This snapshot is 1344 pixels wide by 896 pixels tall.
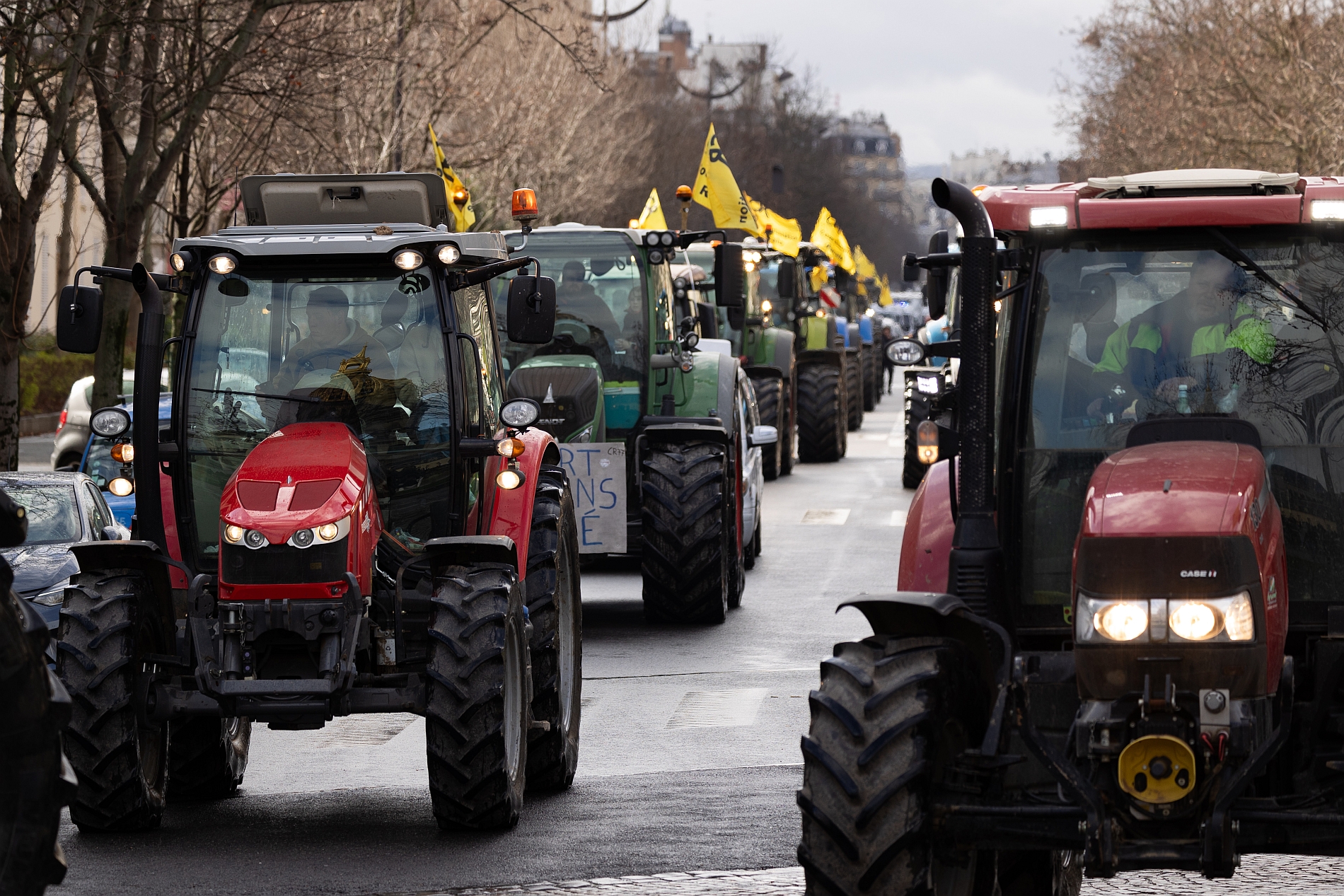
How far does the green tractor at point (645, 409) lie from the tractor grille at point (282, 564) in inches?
224

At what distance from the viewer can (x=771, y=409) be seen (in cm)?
2450

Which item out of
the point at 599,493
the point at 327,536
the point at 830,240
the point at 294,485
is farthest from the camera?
the point at 830,240

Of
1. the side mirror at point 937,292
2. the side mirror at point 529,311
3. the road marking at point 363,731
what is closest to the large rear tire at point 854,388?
the road marking at point 363,731

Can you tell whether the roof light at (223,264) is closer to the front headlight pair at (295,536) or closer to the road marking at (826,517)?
the front headlight pair at (295,536)

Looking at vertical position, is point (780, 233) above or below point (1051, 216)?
below

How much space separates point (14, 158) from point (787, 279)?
500 inches

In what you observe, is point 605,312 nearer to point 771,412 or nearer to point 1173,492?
point 1173,492

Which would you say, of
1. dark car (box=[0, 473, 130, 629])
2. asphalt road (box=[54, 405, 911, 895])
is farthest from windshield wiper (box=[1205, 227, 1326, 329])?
dark car (box=[0, 473, 130, 629])

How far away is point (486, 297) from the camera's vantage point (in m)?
9.41

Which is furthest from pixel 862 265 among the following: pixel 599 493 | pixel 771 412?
pixel 599 493

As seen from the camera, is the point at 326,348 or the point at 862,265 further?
the point at 862,265

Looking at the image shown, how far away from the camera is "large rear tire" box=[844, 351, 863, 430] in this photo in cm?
3291

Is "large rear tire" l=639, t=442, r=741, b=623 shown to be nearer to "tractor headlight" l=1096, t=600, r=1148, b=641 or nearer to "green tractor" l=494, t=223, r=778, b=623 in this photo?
"green tractor" l=494, t=223, r=778, b=623

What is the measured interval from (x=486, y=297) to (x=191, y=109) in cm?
865
